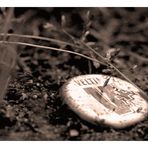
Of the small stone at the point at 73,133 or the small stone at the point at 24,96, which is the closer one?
the small stone at the point at 73,133

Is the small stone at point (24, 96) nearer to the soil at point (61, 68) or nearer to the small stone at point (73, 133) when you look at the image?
the soil at point (61, 68)

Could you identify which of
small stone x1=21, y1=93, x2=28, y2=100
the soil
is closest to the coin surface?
the soil

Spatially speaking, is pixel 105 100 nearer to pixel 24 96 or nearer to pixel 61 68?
pixel 24 96

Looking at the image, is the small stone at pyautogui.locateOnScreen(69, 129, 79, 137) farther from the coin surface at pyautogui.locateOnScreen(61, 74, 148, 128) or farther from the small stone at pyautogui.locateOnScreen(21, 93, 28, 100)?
the small stone at pyautogui.locateOnScreen(21, 93, 28, 100)

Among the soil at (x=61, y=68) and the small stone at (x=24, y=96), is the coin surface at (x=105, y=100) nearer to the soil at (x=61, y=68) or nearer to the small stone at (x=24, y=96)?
the soil at (x=61, y=68)

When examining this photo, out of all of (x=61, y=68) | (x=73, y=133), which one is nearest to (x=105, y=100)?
(x=73, y=133)

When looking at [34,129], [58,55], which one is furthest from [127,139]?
[58,55]

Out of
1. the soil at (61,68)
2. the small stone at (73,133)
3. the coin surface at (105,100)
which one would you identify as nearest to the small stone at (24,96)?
the soil at (61,68)

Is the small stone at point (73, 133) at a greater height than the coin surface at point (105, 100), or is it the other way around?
the coin surface at point (105, 100)
